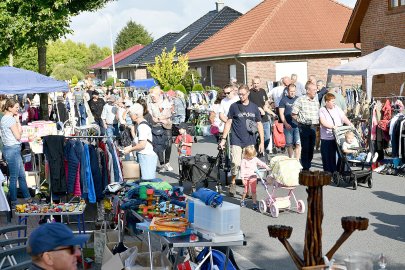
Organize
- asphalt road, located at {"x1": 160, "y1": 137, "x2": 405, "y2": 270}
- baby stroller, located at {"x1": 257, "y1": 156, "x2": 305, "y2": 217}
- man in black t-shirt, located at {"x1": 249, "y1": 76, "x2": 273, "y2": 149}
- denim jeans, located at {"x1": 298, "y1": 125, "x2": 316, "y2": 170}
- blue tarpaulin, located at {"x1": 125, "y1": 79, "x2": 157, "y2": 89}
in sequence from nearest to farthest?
asphalt road, located at {"x1": 160, "y1": 137, "x2": 405, "y2": 270} → baby stroller, located at {"x1": 257, "y1": 156, "x2": 305, "y2": 217} → denim jeans, located at {"x1": 298, "y1": 125, "x2": 316, "y2": 170} → man in black t-shirt, located at {"x1": 249, "y1": 76, "x2": 273, "y2": 149} → blue tarpaulin, located at {"x1": 125, "y1": 79, "x2": 157, "y2": 89}

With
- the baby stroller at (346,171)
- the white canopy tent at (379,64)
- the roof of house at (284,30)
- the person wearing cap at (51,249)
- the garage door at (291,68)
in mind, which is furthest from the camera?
the garage door at (291,68)

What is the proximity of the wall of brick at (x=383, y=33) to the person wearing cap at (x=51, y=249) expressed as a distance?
77.9ft

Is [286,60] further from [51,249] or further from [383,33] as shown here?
[51,249]

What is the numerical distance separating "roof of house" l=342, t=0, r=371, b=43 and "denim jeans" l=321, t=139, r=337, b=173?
53.3 feet

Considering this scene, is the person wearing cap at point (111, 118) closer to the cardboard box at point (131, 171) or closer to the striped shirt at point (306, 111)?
the striped shirt at point (306, 111)

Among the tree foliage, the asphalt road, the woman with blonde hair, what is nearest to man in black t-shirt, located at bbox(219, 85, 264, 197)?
the asphalt road

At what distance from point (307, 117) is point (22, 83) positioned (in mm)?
7857

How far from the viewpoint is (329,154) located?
1454cm

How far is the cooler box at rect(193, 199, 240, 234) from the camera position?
21.4 feet

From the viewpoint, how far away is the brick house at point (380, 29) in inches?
1065

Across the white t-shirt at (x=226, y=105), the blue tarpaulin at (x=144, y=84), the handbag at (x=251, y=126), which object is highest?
the blue tarpaulin at (x=144, y=84)

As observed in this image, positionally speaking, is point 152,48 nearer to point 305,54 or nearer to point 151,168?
point 305,54

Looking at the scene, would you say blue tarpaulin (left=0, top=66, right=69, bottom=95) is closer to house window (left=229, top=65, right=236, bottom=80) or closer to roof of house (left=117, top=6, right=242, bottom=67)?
house window (left=229, top=65, right=236, bottom=80)

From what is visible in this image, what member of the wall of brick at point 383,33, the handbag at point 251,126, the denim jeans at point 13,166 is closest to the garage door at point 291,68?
the wall of brick at point 383,33
